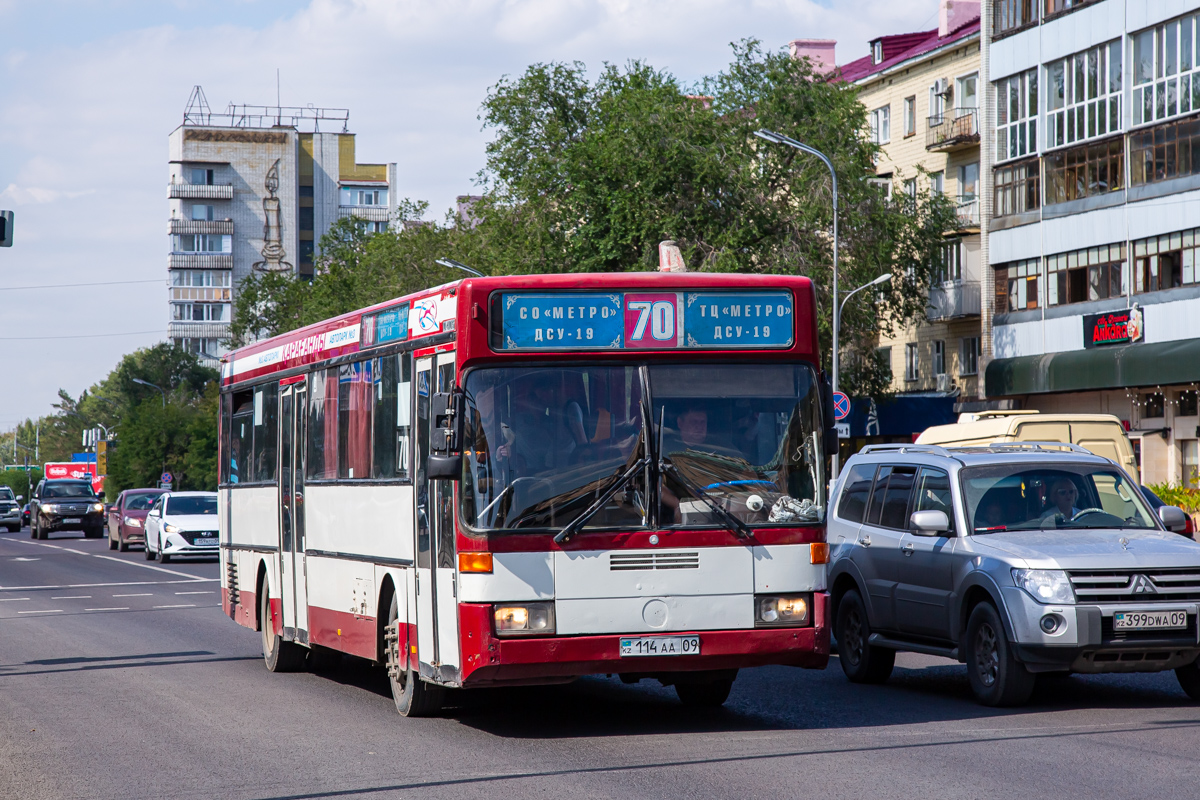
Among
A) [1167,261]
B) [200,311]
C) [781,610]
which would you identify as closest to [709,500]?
[781,610]

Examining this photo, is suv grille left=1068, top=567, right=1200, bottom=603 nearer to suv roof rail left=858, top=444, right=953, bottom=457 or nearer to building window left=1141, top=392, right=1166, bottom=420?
suv roof rail left=858, top=444, right=953, bottom=457

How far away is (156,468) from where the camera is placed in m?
92.7

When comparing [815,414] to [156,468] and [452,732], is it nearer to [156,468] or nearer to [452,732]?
[452,732]

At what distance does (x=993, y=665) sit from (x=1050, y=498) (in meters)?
1.37

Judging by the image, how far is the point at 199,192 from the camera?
407 ft

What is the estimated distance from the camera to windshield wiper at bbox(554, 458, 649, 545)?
9.80m

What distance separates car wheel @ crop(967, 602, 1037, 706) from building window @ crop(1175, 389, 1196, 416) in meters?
32.0

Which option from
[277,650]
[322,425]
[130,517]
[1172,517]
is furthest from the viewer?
[130,517]

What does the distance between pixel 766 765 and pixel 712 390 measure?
235cm

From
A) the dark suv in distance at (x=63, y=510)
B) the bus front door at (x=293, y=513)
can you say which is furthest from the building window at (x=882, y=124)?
the bus front door at (x=293, y=513)

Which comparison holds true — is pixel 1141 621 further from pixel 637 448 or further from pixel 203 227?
pixel 203 227

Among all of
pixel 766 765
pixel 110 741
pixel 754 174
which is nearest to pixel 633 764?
pixel 766 765

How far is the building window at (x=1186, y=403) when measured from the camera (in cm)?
4156

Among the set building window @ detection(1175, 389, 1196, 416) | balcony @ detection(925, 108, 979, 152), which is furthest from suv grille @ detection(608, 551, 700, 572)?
balcony @ detection(925, 108, 979, 152)
